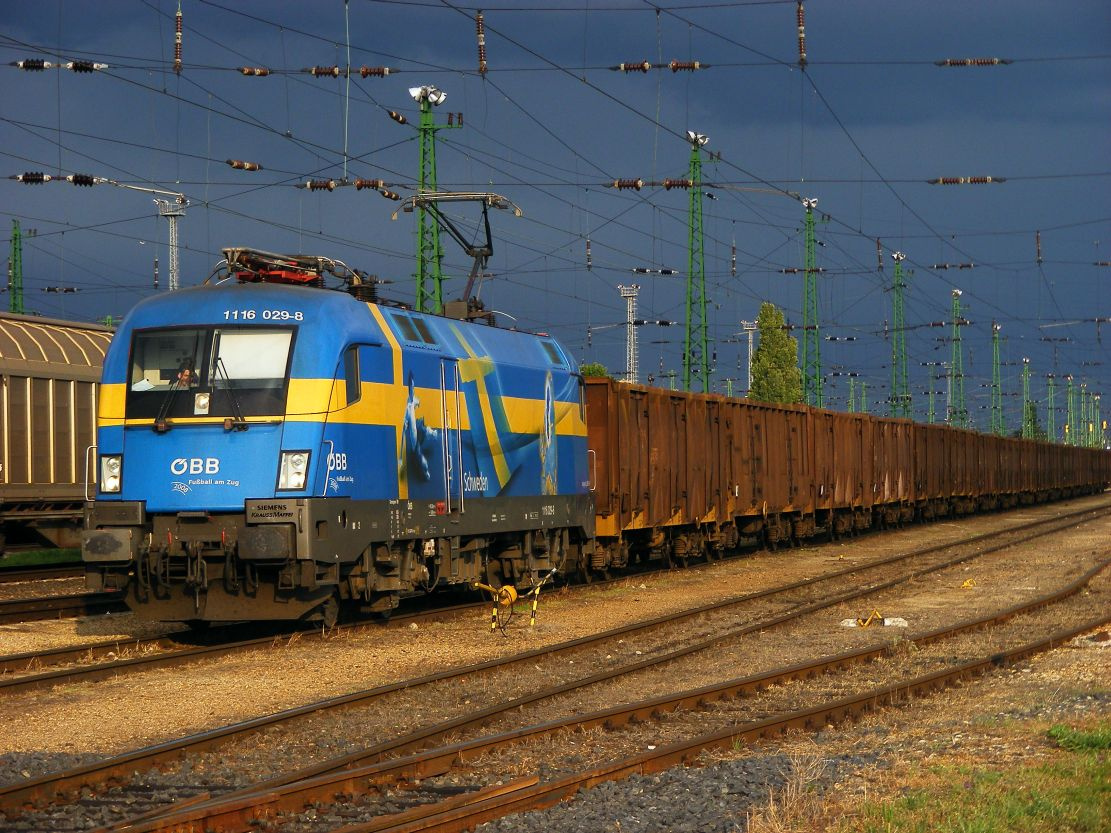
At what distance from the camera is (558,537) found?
2103 centimetres

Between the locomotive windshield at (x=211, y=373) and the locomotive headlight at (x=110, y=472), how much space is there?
1.63 ft

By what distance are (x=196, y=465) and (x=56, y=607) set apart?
5414 millimetres

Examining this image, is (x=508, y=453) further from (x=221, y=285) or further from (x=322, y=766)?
(x=322, y=766)

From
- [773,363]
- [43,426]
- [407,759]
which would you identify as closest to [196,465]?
[407,759]

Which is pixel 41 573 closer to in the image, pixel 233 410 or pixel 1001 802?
pixel 233 410

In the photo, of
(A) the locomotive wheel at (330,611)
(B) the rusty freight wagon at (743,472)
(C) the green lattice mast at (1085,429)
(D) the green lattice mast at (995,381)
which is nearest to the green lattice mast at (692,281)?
(B) the rusty freight wagon at (743,472)

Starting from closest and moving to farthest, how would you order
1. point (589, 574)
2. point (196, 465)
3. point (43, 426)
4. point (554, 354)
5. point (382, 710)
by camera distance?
point (382, 710) → point (196, 465) → point (554, 354) → point (43, 426) → point (589, 574)

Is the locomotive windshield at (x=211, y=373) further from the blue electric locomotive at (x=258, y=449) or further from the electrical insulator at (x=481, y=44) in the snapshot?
the electrical insulator at (x=481, y=44)

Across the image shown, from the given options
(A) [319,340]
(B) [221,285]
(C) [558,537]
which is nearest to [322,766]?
(A) [319,340]

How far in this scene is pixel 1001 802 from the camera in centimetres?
779

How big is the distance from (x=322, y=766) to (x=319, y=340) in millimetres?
6433

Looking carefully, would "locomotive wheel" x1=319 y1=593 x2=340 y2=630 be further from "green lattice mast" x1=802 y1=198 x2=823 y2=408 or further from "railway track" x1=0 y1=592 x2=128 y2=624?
"green lattice mast" x1=802 y1=198 x2=823 y2=408

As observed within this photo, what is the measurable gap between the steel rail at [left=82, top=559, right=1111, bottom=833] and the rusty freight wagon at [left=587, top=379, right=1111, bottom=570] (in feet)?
32.7

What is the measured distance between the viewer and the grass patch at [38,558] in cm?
2686
